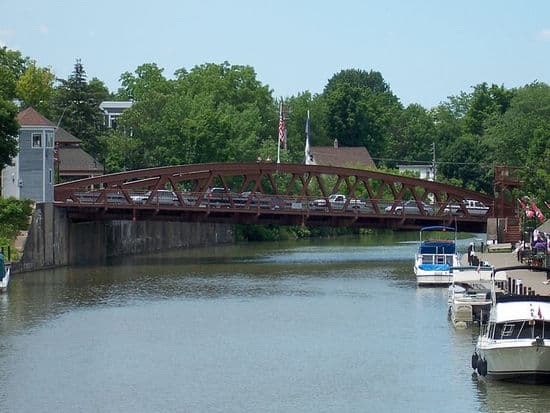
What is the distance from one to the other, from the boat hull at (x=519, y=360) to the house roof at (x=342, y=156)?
13122 centimetres

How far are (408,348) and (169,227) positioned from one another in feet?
229

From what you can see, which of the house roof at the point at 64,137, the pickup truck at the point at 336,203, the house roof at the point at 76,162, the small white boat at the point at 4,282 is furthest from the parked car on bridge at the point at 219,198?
the small white boat at the point at 4,282

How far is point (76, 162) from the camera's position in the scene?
128375 millimetres

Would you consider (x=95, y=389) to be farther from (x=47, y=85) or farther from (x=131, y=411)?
(x=47, y=85)

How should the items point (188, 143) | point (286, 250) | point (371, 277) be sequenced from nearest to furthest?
point (371, 277), point (286, 250), point (188, 143)

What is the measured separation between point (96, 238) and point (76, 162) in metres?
21.3

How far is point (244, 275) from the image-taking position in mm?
89750

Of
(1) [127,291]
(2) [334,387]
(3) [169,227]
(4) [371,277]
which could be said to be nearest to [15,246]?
(1) [127,291]

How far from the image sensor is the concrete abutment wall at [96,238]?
309 feet

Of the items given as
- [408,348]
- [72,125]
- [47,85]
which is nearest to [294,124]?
[47,85]

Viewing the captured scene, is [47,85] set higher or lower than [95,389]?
higher

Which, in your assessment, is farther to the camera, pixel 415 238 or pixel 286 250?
pixel 415 238


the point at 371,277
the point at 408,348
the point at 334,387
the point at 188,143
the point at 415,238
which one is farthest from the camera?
the point at 415,238

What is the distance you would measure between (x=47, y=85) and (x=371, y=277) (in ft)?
264
